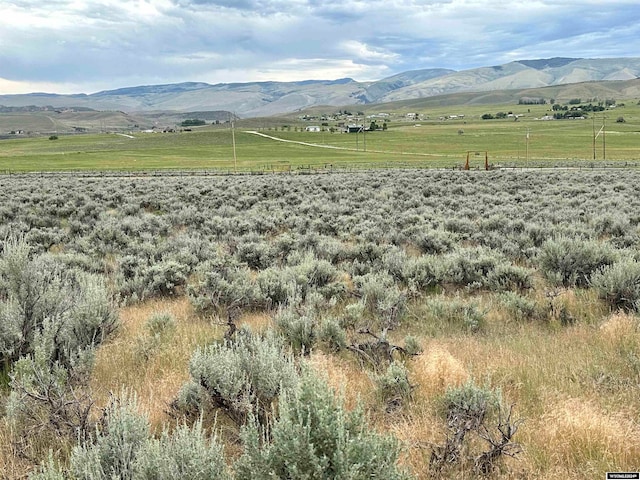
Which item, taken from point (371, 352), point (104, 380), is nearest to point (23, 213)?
point (104, 380)

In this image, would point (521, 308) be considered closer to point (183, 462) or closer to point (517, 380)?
point (517, 380)

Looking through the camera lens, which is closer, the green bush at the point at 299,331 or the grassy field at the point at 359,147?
the green bush at the point at 299,331

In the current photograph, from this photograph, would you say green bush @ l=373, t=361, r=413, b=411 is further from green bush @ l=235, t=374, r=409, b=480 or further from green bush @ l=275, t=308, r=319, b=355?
green bush @ l=235, t=374, r=409, b=480

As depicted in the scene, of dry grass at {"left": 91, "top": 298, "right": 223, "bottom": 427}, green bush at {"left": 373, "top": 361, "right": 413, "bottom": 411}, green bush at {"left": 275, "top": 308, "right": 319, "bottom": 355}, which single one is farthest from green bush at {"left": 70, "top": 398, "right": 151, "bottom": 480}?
green bush at {"left": 275, "top": 308, "right": 319, "bottom": 355}

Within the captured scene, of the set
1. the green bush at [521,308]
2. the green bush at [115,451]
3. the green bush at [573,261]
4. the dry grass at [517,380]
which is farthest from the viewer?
the green bush at [573,261]

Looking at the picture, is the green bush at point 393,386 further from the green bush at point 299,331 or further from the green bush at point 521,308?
the green bush at point 521,308

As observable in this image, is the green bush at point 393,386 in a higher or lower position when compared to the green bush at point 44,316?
lower

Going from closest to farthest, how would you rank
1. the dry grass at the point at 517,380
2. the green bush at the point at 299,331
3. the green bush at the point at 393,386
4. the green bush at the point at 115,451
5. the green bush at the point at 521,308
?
the green bush at the point at 115,451, the dry grass at the point at 517,380, the green bush at the point at 393,386, the green bush at the point at 299,331, the green bush at the point at 521,308

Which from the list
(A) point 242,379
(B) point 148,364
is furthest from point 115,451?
(B) point 148,364

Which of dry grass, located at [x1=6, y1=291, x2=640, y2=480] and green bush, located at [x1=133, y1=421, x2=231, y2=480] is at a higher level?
green bush, located at [x1=133, y1=421, x2=231, y2=480]

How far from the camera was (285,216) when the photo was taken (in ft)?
55.8

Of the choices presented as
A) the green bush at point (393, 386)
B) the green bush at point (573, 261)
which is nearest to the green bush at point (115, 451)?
the green bush at point (393, 386)

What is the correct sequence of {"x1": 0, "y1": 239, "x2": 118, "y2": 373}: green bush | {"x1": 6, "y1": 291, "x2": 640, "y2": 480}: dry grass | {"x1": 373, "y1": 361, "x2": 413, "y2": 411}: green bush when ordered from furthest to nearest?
{"x1": 0, "y1": 239, "x2": 118, "y2": 373}: green bush
{"x1": 373, "y1": 361, "x2": 413, "y2": 411}: green bush
{"x1": 6, "y1": 291, "x2": 640, "y2": 480}: dry grass

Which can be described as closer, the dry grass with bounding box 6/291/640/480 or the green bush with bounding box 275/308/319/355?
the dry grass with bounding box 6/291/640/480
